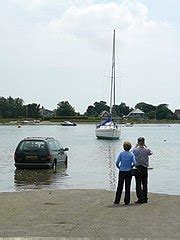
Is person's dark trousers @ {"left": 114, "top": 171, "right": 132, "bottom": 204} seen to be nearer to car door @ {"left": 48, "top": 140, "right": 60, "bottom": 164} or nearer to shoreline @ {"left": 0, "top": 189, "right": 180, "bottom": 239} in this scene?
shoreline @ {"left": 0, "top": 189, "right": 180, "bottom": 239}

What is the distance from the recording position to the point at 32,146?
24.3 meters

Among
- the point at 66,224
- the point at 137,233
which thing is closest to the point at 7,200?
the point at 66,224

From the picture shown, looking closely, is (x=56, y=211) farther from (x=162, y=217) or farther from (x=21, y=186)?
(x=21, y=186)

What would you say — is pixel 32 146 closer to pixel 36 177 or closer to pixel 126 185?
pixel 36 177

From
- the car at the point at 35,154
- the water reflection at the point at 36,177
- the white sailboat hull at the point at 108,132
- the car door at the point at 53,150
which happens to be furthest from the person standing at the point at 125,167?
the white sailboat hull at the point at 108,132

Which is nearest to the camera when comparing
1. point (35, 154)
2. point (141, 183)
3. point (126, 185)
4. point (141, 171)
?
point (126, 185)

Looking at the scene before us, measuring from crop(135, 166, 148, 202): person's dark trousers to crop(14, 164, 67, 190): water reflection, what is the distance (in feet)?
18.7

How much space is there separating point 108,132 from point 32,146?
4394 centimetres

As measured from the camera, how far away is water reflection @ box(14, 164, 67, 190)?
20.0 meters

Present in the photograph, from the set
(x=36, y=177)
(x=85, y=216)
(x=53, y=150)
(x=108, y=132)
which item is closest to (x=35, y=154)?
(x=53, y=150)

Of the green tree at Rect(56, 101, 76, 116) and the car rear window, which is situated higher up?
the green tree at Rect(56, 101, 76, 116)

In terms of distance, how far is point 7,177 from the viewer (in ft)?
76.3

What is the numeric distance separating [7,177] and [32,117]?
17390cm

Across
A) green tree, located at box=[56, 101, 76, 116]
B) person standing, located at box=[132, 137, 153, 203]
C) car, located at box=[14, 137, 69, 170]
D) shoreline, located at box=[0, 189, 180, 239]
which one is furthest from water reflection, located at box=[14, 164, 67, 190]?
green tree, located at box=[56, 101, 76, 116]
